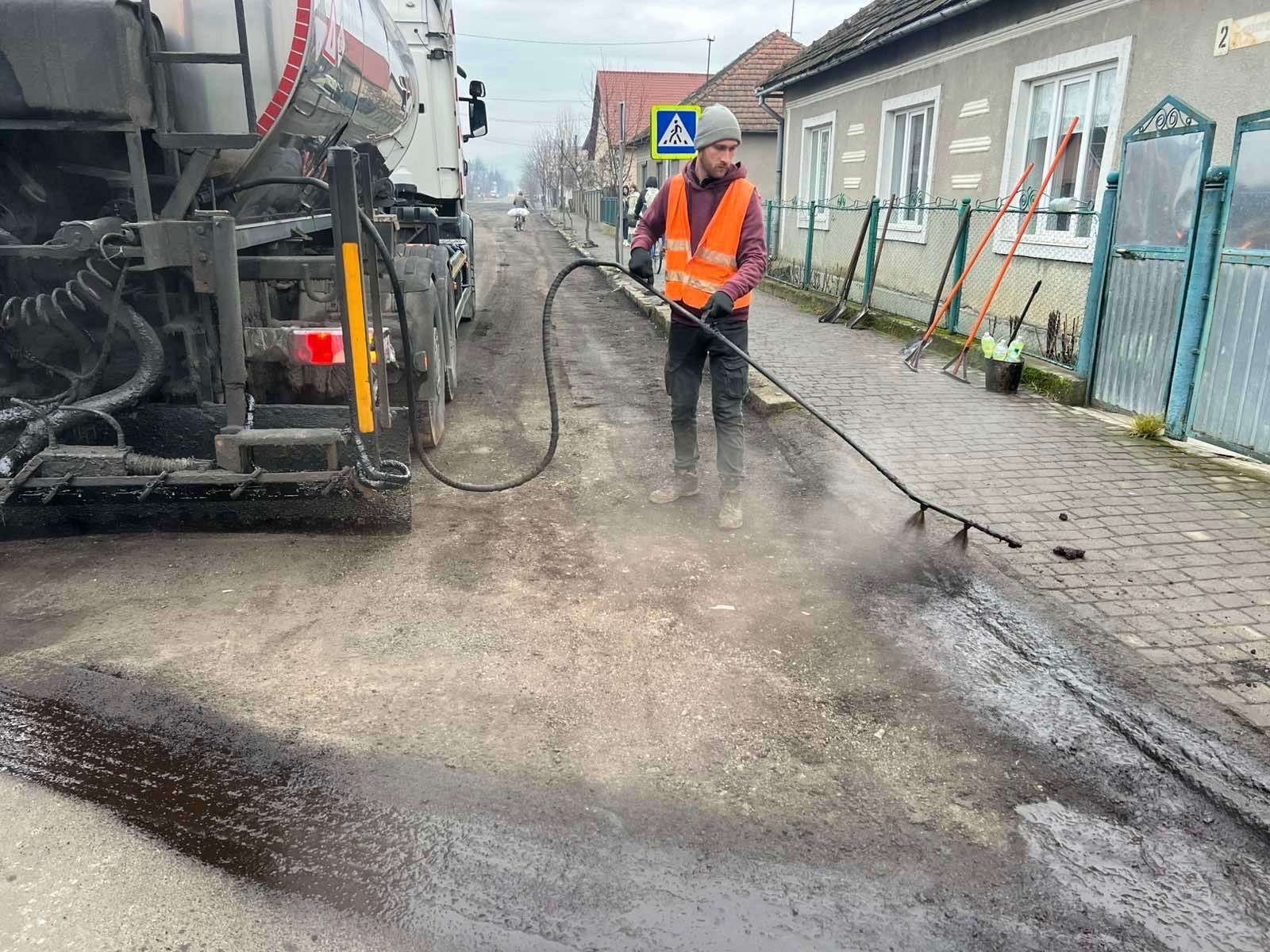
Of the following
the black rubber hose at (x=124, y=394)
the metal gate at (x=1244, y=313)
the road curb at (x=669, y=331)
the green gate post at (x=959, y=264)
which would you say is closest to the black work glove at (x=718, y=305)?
the road curb at (x=669, y=331)

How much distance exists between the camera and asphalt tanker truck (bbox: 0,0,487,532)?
381 centimetres

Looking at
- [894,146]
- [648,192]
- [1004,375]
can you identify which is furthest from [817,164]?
[1004,375]

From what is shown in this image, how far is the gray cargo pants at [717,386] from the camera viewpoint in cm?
508

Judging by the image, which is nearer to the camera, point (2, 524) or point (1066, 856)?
point (1066, 856)

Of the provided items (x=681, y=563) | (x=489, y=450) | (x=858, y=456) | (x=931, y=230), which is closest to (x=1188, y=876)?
(x=681, y=563)

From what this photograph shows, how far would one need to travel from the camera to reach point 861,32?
1384cm

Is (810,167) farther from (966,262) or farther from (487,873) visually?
(487,873)

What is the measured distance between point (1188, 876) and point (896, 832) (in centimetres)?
73

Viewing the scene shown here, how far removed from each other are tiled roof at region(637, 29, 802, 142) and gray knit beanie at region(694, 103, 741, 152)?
22.6m

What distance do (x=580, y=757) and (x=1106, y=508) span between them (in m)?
3.51

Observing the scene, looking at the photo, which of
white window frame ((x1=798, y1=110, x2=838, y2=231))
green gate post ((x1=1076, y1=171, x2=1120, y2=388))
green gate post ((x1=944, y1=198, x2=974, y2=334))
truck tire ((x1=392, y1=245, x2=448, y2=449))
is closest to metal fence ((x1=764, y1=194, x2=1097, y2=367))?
green gate post ((x1=944, y1=198, x2=974, y2=334))

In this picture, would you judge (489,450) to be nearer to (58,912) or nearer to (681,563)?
(681,563)

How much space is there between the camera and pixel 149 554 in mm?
4316

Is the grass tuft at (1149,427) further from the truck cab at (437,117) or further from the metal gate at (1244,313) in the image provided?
the truck cab at (437,117)
